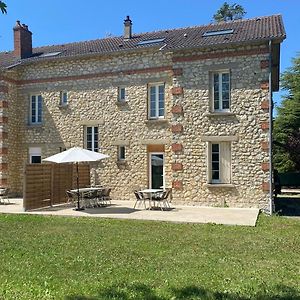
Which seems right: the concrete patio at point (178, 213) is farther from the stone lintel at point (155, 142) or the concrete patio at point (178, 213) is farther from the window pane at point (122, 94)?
the window pane at point (122, 94)

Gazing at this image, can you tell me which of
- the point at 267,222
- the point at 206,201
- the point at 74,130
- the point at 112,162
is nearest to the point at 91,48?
the point at 74,130

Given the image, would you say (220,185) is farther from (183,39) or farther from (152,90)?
(183,39)

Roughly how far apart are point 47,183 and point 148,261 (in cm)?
912

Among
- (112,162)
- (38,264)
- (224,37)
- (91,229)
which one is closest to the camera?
(38,264)

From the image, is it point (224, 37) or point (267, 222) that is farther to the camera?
point (224, 37)

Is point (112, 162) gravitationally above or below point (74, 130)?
below

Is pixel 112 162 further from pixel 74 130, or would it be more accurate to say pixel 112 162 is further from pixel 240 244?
pixel 240 244

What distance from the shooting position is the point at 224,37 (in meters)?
15.3

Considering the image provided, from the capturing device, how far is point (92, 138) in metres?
17.9

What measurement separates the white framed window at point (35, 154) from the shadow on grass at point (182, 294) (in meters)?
14.9

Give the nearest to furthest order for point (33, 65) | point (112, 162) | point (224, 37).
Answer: point (224, 37), point (112, 162), point (33, 65)

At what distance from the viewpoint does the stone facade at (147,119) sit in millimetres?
14211

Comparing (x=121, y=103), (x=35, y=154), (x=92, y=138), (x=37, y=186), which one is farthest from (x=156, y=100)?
(x=35, y=154)

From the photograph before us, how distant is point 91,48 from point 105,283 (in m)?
15.6
